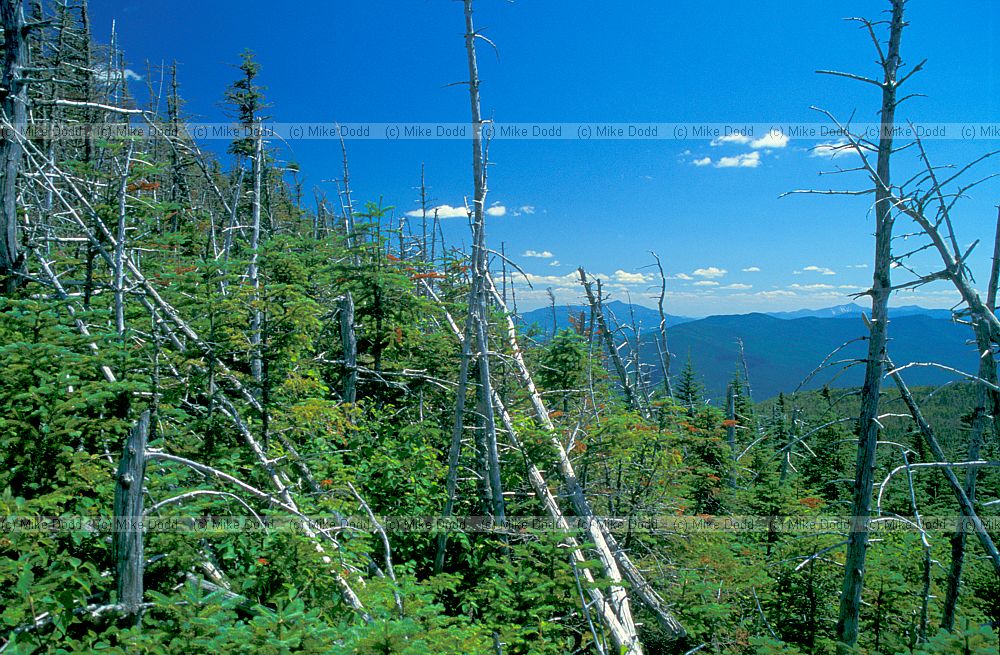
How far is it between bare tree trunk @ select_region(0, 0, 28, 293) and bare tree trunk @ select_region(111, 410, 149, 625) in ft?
20.5

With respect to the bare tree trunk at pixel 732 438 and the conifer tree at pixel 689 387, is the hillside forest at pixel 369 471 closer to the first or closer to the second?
the bare tree trunk at pixel 732 438

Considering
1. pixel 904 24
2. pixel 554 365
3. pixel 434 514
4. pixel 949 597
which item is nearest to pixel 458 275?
pixel 554 365

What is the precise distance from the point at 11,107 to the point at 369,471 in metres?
7.64

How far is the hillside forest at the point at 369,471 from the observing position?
3422 millimetres

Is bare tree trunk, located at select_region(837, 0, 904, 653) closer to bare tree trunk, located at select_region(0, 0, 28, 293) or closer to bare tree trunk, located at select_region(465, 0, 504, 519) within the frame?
bare tree trunk, located at select_region(465, 0, 504, 519)

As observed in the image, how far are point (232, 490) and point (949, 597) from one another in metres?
8.52

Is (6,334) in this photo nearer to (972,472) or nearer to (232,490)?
(232,490)

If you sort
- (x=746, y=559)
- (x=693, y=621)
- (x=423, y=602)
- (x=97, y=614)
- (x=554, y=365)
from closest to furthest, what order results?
(x=97, y=614) < (x=423, y=602) < (x=693, y=621) < (x=746, y=559) < (x=554, y=365)

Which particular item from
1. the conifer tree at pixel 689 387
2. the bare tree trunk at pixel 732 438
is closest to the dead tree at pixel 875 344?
the bare tree trunk at pixel 732 438

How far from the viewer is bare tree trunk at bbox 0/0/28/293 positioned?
718 cm

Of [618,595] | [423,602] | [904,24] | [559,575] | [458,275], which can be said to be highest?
[904,24]

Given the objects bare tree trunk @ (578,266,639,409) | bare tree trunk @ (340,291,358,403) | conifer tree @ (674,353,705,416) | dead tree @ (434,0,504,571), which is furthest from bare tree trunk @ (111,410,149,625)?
conifer tree @ (674,353,705,416)

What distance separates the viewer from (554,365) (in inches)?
383

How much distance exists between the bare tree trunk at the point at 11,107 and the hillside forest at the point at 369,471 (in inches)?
1.5
